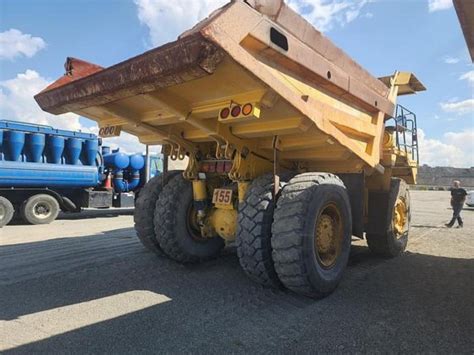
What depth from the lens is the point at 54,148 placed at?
36.5ft

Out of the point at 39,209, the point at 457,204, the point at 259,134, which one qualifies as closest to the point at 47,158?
the point at 39,209

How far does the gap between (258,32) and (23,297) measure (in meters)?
3.56

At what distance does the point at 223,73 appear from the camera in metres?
3.18

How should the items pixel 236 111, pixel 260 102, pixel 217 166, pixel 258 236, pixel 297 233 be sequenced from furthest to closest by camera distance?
pixel 217 166 → pixel 258 236 → pixel 297 233 → pixel 236 111 → pixel 260 102

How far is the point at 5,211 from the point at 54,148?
2158 mm

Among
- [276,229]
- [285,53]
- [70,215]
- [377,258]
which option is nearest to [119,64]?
[285,53]

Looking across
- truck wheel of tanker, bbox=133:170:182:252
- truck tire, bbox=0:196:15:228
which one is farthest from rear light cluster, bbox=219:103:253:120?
truck tire, bbox=0:196:15:228

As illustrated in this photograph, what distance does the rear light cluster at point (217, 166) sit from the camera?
506 centimetres

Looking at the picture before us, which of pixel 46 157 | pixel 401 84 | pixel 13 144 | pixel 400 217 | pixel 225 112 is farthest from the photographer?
pixel 46 157

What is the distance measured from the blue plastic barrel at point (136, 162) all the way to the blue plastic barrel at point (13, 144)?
13.8 feet

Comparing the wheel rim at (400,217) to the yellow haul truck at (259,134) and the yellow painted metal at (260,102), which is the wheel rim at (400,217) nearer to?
the yellow haul truck at (259,134)

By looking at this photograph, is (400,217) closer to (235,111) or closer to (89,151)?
(235,111)

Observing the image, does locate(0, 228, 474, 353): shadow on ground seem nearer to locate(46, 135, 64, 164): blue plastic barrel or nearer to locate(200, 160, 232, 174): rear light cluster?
locate(200, 160, 232, 174): rear light cluster

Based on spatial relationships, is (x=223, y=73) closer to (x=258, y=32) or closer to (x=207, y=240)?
(x=258, y=32)
